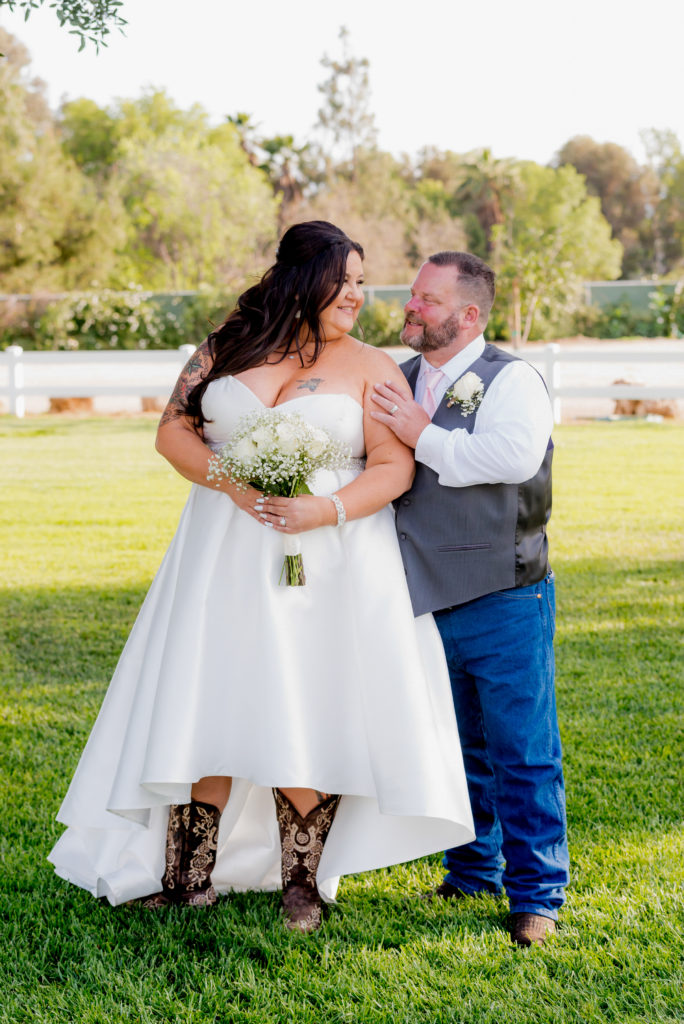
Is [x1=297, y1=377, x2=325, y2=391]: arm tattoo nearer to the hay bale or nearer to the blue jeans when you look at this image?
the blue jeans

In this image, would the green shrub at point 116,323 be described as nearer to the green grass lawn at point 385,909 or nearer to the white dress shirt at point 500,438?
the green grass lawn at point 385,909

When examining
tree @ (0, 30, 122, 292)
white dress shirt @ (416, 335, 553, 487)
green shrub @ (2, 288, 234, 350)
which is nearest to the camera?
white dress shirt @ (416, 335, 553, 487)

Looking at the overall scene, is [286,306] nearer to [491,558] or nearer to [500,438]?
[500,438]

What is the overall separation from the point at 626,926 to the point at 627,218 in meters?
87.4

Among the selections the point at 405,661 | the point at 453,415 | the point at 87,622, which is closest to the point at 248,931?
the point at 405,661

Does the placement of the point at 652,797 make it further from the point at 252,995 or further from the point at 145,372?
the point at 145,372

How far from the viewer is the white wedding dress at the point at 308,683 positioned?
11.3ft

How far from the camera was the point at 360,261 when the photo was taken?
3.57 meters

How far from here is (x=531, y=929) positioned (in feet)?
11.3

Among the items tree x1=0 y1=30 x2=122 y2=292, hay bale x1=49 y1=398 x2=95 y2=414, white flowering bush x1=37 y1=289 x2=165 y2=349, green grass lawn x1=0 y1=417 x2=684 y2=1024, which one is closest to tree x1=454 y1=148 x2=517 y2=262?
tree x1=0 y1=30 x2=122 y2=292

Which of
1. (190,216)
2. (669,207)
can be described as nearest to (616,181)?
(669,207)

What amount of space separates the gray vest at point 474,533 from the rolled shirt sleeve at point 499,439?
68 mm

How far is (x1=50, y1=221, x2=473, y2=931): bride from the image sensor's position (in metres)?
3.44

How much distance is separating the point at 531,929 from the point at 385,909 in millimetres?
540
